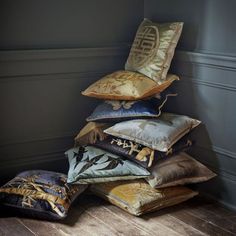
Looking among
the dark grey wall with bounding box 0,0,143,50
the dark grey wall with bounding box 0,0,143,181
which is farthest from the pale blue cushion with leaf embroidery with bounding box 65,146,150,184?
the dark grey wall with bounding box 0,0,143,50

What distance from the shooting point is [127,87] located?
252 centimetres

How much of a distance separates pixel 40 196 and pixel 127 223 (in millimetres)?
438

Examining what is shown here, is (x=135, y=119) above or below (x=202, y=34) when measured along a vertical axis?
below

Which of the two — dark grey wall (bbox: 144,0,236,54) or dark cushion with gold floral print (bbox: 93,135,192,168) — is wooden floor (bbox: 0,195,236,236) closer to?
dark cushion with gold floral print (bbox: 93,135,192,168)

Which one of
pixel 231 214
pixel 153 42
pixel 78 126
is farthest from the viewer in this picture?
pixel 78 126

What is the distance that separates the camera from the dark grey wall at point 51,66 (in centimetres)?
254

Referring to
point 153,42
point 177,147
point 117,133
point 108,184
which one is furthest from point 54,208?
point 153,42

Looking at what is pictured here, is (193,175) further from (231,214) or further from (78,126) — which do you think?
(78,126)

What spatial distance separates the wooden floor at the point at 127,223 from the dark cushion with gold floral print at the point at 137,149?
0.89 feet

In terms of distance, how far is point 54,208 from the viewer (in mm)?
2221

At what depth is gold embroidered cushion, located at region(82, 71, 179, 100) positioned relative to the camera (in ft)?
8.18

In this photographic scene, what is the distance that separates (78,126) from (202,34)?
3.05 ft

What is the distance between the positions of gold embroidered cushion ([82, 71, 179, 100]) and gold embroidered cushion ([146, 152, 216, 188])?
376 millimetres

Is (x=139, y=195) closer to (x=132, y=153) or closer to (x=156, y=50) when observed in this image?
(x=132, y=153)
